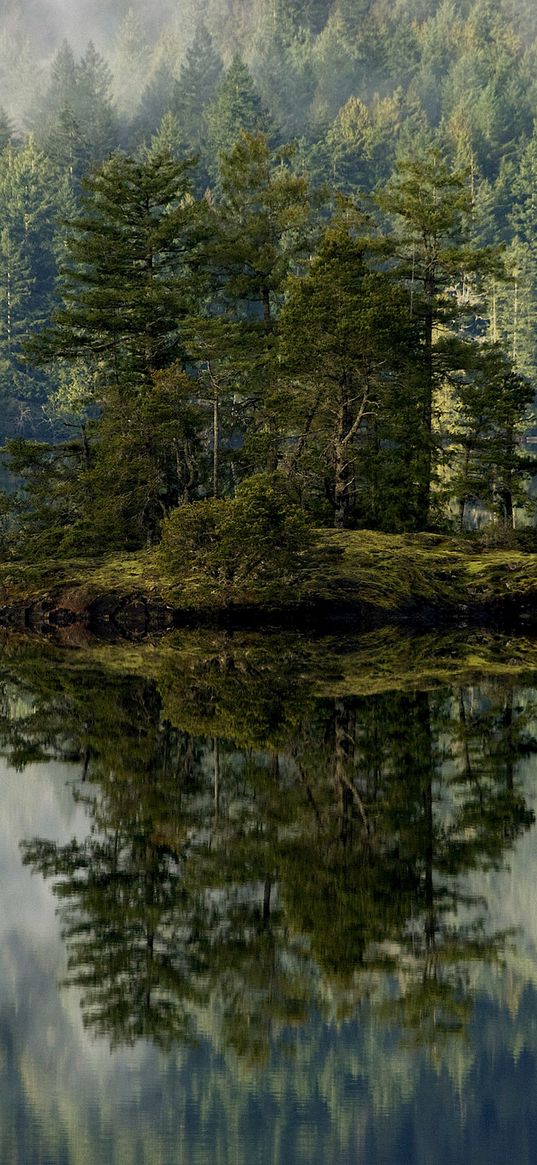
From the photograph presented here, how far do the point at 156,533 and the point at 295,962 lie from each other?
27.2 metres

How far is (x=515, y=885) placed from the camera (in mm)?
8281

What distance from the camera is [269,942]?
7.33 meters

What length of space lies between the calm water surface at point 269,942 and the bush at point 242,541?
44.1 ft

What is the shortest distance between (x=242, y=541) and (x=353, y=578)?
2.49m

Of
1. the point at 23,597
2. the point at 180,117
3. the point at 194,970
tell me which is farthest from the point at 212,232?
the point at 180,117

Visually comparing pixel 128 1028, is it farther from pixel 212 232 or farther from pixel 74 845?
pixel 212 232

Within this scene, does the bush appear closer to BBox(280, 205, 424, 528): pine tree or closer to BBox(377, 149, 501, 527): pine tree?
BBox(280, 205, 424, 528): pine tree

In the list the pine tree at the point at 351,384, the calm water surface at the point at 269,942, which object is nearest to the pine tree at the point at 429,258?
the pine tree at the point at 351,384

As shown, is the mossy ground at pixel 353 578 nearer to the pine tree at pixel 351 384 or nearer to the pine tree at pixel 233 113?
the pine tree at pixel 351 384

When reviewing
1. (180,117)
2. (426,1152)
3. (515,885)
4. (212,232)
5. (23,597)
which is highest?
(180,117)

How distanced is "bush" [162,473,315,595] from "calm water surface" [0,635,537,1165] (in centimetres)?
1345

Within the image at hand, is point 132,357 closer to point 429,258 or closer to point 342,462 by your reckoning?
point 429,258

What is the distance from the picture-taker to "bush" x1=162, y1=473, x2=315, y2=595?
27734 mm

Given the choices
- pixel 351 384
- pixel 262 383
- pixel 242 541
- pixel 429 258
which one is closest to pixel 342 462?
pixel 351 384
